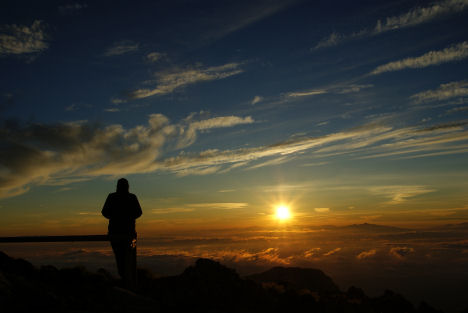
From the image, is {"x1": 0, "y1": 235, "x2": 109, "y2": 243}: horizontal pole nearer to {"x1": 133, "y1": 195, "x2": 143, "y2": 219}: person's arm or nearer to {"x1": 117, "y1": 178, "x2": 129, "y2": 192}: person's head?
{"x1": 133, "y1": 195, "x2": 143, "y2": 219}: person's arm

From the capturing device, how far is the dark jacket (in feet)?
31.9

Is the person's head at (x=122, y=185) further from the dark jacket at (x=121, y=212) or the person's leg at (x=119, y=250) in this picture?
the person's leg at (x=119, y=250)

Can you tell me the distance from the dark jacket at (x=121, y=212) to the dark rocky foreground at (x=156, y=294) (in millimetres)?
1424

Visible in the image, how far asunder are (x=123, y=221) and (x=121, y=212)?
248 millimetres

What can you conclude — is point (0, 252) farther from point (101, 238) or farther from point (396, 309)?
point (396, 309)

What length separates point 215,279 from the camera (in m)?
14.5

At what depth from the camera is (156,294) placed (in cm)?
1037

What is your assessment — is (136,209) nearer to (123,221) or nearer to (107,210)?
(123,221)

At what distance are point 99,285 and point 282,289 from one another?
7.46m

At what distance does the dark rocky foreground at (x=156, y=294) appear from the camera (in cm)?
713

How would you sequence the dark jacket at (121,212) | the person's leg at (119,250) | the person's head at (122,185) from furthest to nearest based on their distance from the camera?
1. the person's head at (122,185)
2. the dark jacket at (121,212)
3. the person's leg at (119,250)

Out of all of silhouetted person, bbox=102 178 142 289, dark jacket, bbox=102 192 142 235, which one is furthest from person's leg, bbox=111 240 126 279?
dark jacket, bbox=102 192 142 235

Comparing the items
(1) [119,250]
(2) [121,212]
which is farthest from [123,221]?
(1) [119,250]

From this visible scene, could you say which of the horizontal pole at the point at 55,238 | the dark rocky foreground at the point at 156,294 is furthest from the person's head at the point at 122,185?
the dark rocky foreground at the point at 156,294
